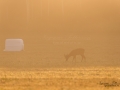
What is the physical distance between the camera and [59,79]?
10414 millimetres

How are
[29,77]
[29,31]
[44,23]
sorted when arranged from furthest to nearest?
1. [44,23]
2. [29,31]
3. [29,77]

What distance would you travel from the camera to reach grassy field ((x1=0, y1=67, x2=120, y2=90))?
29.8 ft

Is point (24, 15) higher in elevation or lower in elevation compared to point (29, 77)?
lower

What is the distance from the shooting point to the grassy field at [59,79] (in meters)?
9.07

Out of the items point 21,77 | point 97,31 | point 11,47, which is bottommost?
point 97,31

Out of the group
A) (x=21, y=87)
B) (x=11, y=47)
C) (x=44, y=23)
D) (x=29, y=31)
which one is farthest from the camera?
(x=44, y=23)

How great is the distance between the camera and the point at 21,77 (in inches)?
428

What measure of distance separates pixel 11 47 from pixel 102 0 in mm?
27631

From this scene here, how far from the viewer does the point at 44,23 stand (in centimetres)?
4150

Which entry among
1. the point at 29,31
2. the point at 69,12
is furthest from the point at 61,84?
the point at 69,12

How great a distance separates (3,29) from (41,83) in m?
29.3

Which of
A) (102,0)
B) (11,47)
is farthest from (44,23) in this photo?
(11,47)

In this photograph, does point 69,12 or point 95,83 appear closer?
point 95,83

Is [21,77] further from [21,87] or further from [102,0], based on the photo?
[102,0]
